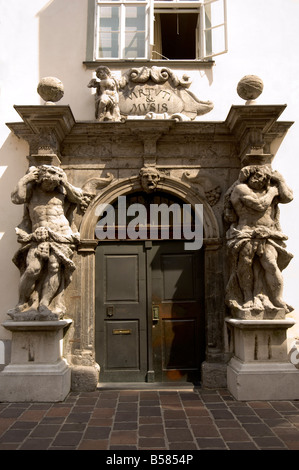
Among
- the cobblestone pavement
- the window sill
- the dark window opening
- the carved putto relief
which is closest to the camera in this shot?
the cobblestone pavement

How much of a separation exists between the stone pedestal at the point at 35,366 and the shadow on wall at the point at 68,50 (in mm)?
2999

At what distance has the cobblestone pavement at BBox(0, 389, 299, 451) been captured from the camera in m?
3.28

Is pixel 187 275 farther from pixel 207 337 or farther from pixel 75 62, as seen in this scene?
pixel 75 62

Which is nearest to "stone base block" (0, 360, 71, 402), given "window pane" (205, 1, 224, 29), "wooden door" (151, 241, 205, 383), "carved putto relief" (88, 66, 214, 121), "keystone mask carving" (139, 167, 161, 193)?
"wooden door" (151, 241, 205, 383)

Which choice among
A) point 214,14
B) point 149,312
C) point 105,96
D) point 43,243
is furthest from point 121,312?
point 214,14

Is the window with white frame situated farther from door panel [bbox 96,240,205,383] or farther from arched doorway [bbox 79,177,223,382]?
door panel [bbox 96,240,205,383]

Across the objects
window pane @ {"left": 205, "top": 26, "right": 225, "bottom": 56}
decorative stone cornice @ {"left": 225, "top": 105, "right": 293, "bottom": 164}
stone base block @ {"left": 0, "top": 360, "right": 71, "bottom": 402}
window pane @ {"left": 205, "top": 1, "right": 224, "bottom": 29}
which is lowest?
stone base block @ {"left": 0, "top": 360, "right": 71, "bottom": 402}

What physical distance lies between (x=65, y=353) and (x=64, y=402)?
0.73 meters

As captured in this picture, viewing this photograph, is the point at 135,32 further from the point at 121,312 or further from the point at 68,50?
the point at 121,312

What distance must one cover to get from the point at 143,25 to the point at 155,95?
1245 mm

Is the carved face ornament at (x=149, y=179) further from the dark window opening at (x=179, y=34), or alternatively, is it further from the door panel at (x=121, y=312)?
the dark window opening at (x=179, y=34)

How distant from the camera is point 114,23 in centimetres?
598
